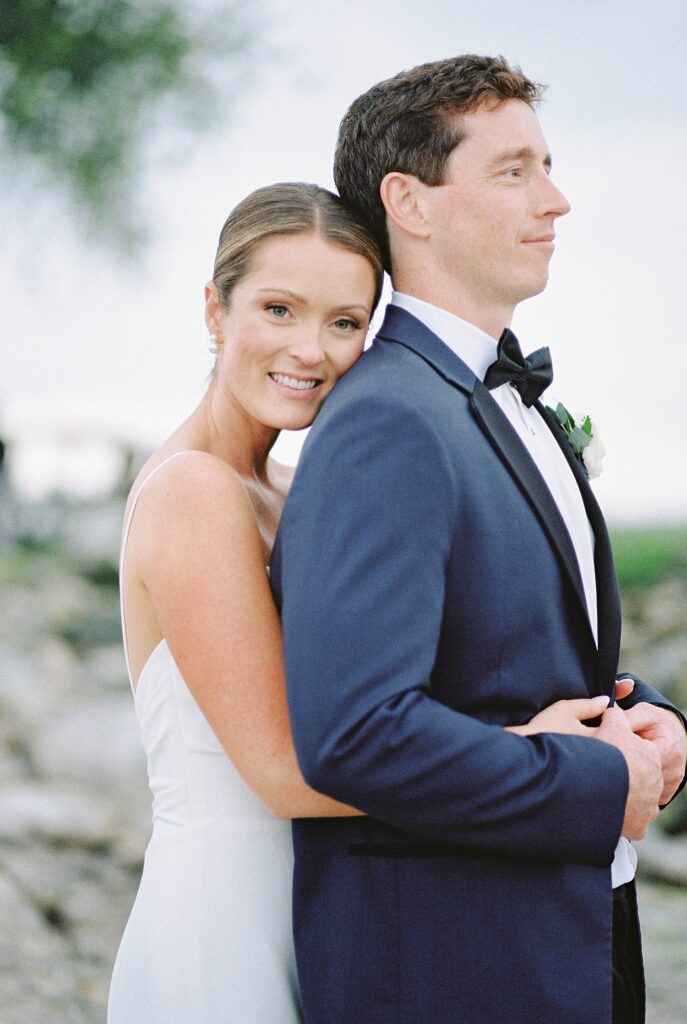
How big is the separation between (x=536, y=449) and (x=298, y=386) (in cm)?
39

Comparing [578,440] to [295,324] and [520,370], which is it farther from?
[295,324]

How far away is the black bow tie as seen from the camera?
6.44 ft

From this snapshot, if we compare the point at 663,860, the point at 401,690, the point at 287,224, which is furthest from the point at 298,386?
the point at 663,860

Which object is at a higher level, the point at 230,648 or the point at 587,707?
the point at 230,648

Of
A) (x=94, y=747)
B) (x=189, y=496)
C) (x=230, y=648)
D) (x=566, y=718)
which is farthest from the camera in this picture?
(x=94, y=747)

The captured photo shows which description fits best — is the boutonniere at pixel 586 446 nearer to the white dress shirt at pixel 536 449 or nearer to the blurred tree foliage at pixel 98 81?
the white dress shirt at pixel 536 449

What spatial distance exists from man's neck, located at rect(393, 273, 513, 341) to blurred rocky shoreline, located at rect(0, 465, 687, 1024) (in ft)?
9.89

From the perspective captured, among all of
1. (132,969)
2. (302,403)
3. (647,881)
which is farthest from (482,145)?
(647,881)

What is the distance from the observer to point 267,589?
1870 mm

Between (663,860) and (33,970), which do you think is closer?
(33,970)

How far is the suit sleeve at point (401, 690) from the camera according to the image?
155 cm

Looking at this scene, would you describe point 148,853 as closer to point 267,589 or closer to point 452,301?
point 267,589

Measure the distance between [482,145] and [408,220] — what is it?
0.16 m

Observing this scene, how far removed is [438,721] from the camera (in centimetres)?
155
